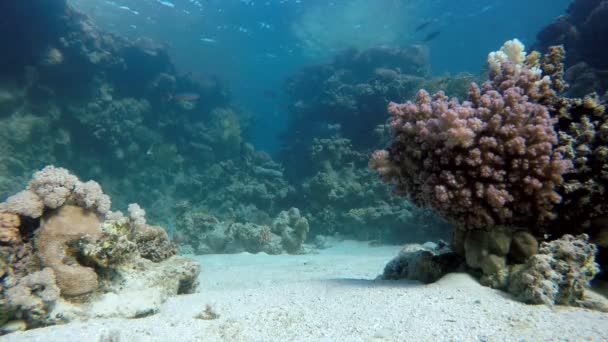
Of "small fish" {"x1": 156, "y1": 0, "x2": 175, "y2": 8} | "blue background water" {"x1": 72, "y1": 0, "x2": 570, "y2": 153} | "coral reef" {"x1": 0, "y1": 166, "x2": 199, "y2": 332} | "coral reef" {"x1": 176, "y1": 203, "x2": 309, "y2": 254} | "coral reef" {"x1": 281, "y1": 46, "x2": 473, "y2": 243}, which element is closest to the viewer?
"coral reef" {"x1": 0, "y1": 166, "x2": 199, "y2": 332}

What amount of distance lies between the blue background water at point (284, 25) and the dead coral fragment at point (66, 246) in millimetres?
23147

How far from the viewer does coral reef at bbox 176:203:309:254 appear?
11141mm

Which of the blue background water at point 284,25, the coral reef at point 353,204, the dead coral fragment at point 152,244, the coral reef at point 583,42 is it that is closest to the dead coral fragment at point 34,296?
the dead coral fragment at point 152,244

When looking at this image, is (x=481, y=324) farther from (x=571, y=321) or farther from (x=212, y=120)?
(x=212, y=120)

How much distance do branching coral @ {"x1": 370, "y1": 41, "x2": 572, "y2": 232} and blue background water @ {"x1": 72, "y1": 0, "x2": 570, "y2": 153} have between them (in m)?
22.6

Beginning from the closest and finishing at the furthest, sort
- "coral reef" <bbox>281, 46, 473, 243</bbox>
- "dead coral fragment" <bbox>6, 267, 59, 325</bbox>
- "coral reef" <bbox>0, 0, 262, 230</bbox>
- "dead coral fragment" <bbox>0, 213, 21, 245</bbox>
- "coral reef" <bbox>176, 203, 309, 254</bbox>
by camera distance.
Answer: "dead coral fragment" <bbox>6, 267, 59, 325</bbox> → "dead coral fragment" <bbox>0, 213, 21, 245</bbox> → "coral reef" <bbox>176, 203, 309, 254</bbox> → "coral reef" <bbox>281, 46, 473, 243</bbox> → "coral reef" <bbox>0, 0, 262, 230</bbox>

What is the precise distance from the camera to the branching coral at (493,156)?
3105mm

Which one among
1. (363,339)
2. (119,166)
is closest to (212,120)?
(119,166)

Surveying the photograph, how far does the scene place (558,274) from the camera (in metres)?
2.83

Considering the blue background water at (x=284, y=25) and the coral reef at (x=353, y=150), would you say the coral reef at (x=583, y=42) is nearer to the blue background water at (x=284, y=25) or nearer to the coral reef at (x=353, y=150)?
the coral reef at (x=353, y=150)

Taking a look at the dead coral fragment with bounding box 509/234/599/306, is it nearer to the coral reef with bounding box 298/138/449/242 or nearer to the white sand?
the white sand

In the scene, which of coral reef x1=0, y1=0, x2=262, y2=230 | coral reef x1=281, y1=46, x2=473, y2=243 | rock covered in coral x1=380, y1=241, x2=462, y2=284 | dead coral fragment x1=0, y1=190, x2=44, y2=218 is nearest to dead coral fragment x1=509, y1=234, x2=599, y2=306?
rock covered in coral x1=380, y1=241, x2=462, y2=284

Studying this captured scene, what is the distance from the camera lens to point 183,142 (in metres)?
19.7

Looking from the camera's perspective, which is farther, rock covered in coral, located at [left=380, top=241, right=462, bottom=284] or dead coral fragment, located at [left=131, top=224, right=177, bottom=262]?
dead coral fragment, located at [left=131, top=224, right=177, bottom=262]
